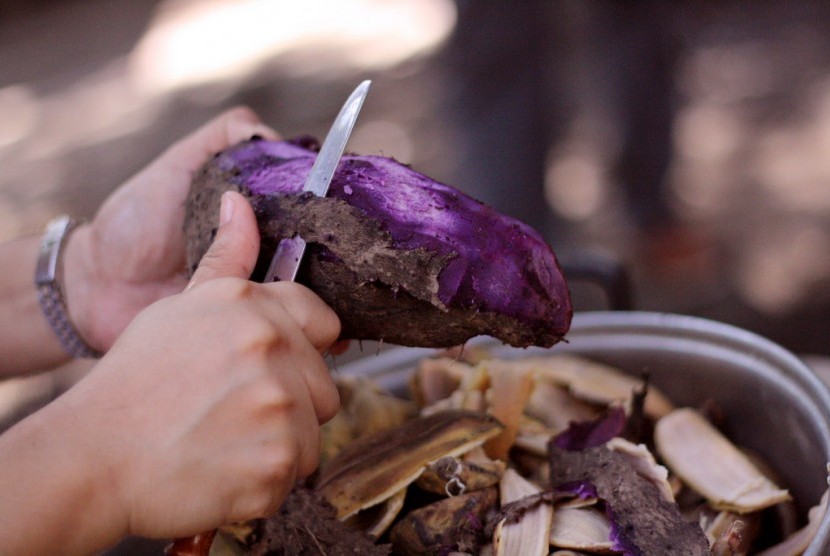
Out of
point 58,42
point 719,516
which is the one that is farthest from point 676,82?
point 58,42

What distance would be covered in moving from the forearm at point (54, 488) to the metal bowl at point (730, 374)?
21.9 inches

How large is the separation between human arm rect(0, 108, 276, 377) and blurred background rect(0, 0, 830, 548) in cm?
119

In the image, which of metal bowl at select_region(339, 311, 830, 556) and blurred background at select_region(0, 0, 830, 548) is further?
blurred background at select_region(0, 0, 830, 548)

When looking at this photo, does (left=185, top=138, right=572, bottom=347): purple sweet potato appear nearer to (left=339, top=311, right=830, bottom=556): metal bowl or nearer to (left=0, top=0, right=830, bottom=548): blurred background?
(left=339, top=311, right=830, bottom=556): metal bowl

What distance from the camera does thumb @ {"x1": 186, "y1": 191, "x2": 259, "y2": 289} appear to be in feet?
2.68

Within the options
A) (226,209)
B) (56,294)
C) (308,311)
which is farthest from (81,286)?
(308,311)

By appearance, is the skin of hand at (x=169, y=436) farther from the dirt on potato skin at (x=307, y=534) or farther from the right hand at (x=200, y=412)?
the dirt on potato skin at (x=307, y=534)

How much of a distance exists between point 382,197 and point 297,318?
17 centimetres

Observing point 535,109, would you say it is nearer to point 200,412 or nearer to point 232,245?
point 232,245

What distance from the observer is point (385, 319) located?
2.96ft

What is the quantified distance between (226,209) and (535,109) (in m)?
2.55

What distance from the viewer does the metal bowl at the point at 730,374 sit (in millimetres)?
923

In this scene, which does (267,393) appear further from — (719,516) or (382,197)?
(719,516)

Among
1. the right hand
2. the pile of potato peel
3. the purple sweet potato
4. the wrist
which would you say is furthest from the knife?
the wrist
